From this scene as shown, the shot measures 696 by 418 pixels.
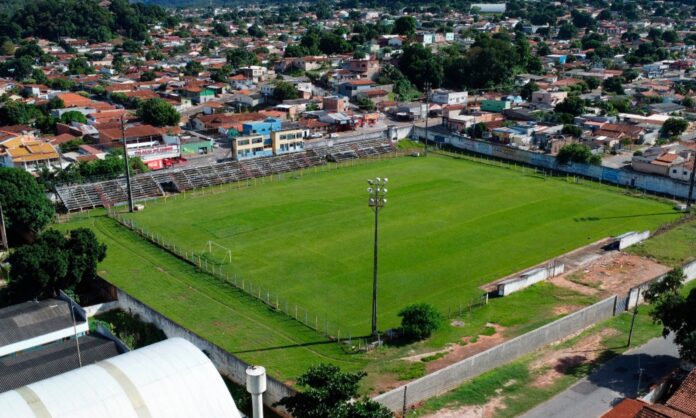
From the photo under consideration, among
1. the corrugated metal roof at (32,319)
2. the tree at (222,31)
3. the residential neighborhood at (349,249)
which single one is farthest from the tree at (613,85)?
the tree at (222,31)

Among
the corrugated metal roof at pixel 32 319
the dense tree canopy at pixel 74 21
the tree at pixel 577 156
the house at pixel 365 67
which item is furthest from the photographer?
the dense tree canopy at pixel 74 21

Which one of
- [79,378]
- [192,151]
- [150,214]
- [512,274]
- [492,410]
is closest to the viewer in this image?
[79,378]

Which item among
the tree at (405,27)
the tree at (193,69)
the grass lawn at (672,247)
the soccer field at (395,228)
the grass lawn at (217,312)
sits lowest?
the grass lawn at (217,312)

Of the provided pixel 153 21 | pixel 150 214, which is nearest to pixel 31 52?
pixel 153 21

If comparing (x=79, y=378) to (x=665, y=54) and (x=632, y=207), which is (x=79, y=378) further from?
(x=665, y=54)

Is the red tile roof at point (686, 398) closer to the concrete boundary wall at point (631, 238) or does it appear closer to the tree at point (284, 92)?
the concrete boundary wall at point (631, 238)

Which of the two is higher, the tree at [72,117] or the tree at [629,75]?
the tree at [629,75]

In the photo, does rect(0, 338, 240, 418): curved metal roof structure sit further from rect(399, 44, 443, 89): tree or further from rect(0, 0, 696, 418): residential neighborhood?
rect(399, 44, 443, 89): tree

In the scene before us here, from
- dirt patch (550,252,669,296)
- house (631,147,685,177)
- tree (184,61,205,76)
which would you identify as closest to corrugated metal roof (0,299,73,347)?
dirt patch (550,252,669,296)
